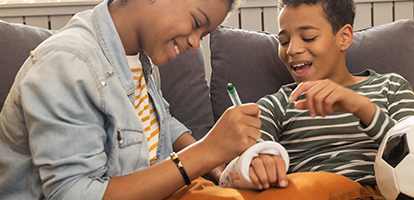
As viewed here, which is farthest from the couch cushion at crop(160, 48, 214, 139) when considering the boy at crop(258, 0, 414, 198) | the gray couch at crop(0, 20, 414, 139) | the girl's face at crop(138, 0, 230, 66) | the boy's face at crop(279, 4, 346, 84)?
the girl's face at crop(138, 0, 230, 66)

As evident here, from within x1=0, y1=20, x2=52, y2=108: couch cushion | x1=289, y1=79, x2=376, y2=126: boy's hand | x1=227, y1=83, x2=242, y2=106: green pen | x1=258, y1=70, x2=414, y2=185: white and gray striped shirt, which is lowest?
x1=258, y1=70, x2=414, y2=185: white and gray striped shirt

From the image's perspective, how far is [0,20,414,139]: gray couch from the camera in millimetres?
1468

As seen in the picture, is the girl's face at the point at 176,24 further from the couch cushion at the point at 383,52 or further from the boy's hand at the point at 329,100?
the couch cushion at the point at 383,52

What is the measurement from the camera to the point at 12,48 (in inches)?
49.7

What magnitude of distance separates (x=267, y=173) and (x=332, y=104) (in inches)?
11.1

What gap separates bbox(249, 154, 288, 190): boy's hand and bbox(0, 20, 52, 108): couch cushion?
89 cm

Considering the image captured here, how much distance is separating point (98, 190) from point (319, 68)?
883mm

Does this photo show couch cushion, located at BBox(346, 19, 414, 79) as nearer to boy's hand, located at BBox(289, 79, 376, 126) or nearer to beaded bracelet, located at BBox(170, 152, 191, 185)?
boy's hand, located at BBox(289, 79, 376, 126)

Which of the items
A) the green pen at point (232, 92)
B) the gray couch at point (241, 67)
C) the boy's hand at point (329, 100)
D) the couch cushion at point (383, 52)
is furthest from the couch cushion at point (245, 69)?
the green pen at point (232, 92)

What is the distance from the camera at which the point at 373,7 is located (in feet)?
7.02

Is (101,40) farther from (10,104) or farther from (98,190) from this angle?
(98,190)

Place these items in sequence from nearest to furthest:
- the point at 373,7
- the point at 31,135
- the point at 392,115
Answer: the point at 31,135
the point at 392,115
the point at 373,7

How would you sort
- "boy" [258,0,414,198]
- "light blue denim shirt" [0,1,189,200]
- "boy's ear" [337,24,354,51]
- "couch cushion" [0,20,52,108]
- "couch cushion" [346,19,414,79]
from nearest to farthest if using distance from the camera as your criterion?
"light blue denim shirt" [0,1,189,200] < "boy" [258,0,414,198] < "couch cushion" [0,20,52,108] < "boy's ear" [337,24,354,51] < "couch cushion" [346,19,414,79]

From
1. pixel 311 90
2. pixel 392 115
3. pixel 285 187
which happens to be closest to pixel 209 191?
pixel 285 187
